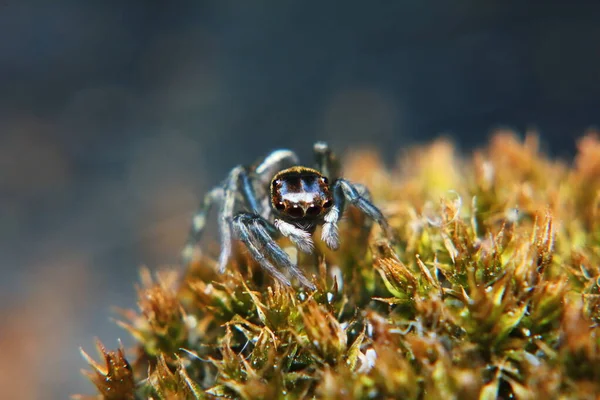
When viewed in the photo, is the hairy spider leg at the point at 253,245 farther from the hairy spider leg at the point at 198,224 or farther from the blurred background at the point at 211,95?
the blurred background at the point at 211,95

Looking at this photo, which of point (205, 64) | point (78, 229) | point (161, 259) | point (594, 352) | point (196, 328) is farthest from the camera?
point (205, 64)

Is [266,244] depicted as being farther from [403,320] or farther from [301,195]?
[403,320]

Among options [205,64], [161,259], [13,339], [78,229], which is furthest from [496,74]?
[13,339]

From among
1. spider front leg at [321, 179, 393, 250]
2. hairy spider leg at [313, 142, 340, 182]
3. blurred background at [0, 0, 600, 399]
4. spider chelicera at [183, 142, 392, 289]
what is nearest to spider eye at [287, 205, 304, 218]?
spider chelicera at [183, 142, 392, 289]

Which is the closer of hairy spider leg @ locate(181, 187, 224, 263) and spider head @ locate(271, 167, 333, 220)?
spider head @ locate(271, 167, 333, 220)

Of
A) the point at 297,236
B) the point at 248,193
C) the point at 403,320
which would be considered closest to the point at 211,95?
the point at 248,193

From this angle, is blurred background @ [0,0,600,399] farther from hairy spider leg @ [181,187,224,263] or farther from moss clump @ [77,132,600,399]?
moss clump @ [77,132,600,399]

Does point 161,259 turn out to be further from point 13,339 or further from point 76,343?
point 13,339
